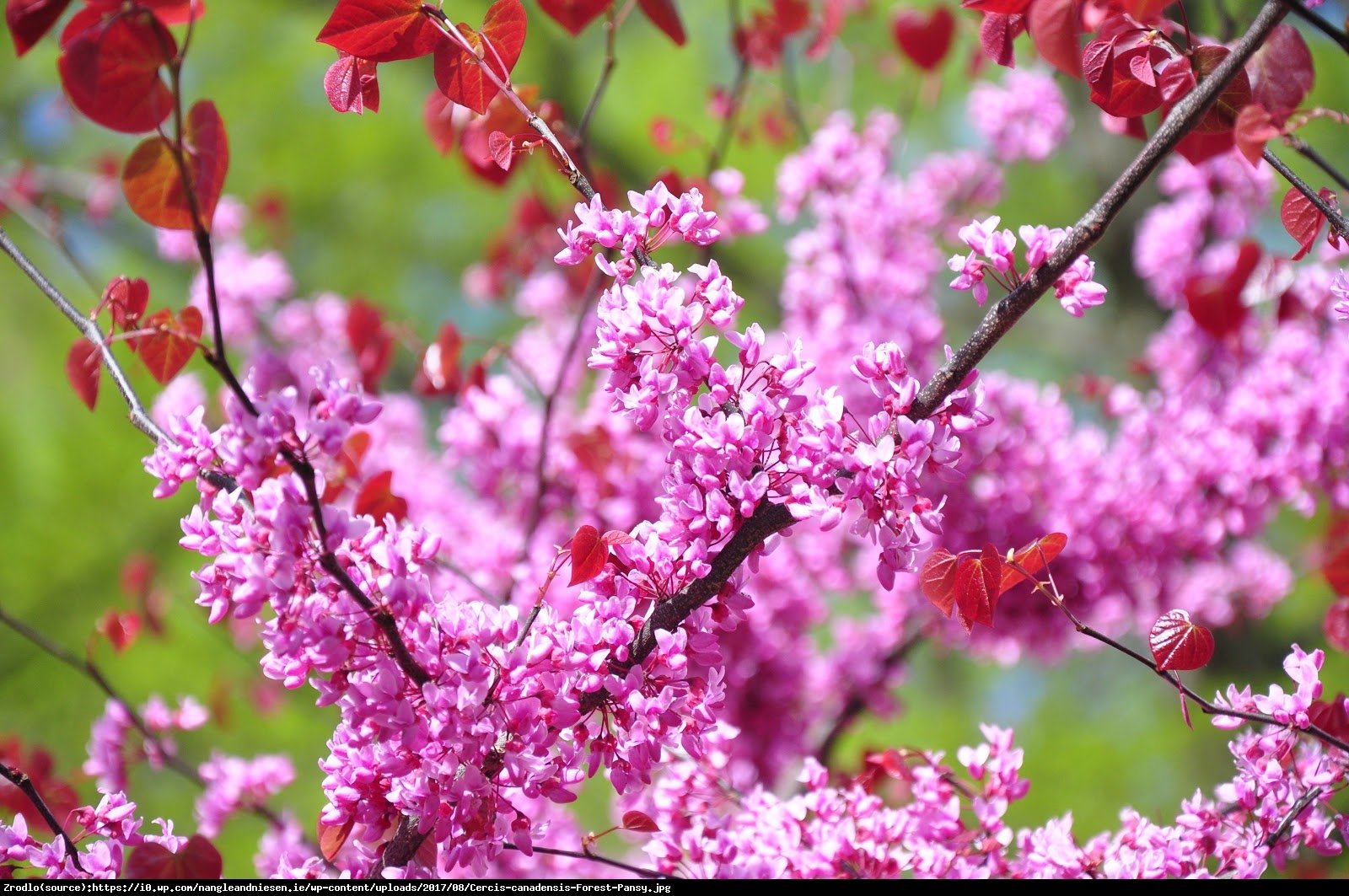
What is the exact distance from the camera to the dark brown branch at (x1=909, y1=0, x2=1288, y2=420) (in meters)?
0.98

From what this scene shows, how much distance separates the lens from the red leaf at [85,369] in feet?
4.18

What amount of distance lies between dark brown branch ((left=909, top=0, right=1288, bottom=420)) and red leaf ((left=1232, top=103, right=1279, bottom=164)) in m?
0.04

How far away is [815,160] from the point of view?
2.65 meters

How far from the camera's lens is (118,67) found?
86 centimetres

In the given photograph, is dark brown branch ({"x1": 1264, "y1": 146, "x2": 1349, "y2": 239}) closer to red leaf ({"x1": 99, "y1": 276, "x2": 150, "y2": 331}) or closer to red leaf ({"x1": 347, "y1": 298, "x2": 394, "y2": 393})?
red leaf ({"x1": 99, "y1": 276, "x2": 150, "y2": 331})

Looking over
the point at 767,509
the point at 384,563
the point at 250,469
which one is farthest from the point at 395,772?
the point at 767,509

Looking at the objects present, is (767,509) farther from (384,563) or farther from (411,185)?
(411,185)

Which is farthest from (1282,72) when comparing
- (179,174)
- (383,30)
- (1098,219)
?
(179,174)

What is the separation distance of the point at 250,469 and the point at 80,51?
1.33 feet

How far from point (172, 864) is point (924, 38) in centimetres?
267

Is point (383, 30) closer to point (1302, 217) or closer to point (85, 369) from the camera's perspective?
point (85, 369)

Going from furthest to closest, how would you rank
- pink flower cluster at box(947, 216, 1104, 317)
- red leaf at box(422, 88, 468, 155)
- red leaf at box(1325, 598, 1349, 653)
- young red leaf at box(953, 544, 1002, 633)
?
red leaf at box(422, 88, 468, 155) → red leaf at box(1325, 598, 1349, 653) → young red leaf at box(953, 544, 1002, 633) → pink flower cluster at box(947, 216, 1104, 317)

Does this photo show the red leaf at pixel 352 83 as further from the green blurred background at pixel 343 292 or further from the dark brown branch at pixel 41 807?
the green blurred background at pixel 343 292

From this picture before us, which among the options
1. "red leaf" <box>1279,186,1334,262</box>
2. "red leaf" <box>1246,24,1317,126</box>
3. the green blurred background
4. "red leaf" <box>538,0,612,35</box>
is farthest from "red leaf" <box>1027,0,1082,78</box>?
the green blurred background
